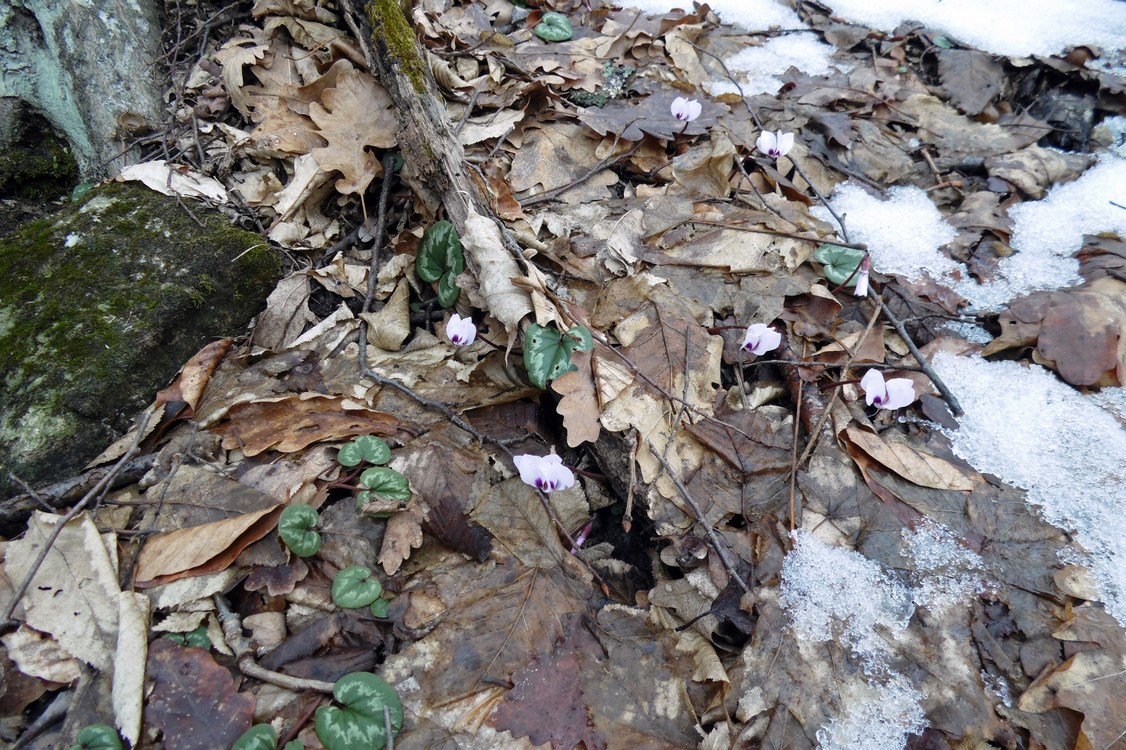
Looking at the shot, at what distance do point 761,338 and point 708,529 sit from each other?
0.66 metres

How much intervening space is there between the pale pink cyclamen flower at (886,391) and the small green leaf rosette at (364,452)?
5.00 feet

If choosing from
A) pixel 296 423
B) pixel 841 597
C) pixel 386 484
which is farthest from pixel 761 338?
pixel 296 423

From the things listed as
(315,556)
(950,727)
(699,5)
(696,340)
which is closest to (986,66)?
(699,5)

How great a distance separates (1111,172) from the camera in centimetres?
280

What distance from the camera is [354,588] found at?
5.23 ft

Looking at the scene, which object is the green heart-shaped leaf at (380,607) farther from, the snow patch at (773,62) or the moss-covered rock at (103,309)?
the snow patch at (773,62)

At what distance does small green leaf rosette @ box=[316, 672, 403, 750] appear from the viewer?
138cm

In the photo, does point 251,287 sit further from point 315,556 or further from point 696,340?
point 696,340

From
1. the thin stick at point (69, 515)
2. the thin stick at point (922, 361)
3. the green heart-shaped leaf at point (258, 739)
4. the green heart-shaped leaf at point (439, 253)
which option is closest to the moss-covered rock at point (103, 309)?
the thin stick at point (69, 515)

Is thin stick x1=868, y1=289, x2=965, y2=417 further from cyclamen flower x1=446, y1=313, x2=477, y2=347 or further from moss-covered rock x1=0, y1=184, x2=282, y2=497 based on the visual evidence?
moss-covered rock x1=0, y1=184, x2=282, y2=497

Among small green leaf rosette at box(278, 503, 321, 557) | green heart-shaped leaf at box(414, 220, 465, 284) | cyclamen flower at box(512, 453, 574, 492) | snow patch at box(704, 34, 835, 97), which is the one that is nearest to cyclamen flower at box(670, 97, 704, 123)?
snow patch at box(704, 34, 835, 97)

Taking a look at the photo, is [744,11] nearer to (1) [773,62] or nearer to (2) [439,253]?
(1) [773,62]

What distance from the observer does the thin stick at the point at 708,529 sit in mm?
1664

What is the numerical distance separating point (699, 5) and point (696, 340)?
267 centimetres
